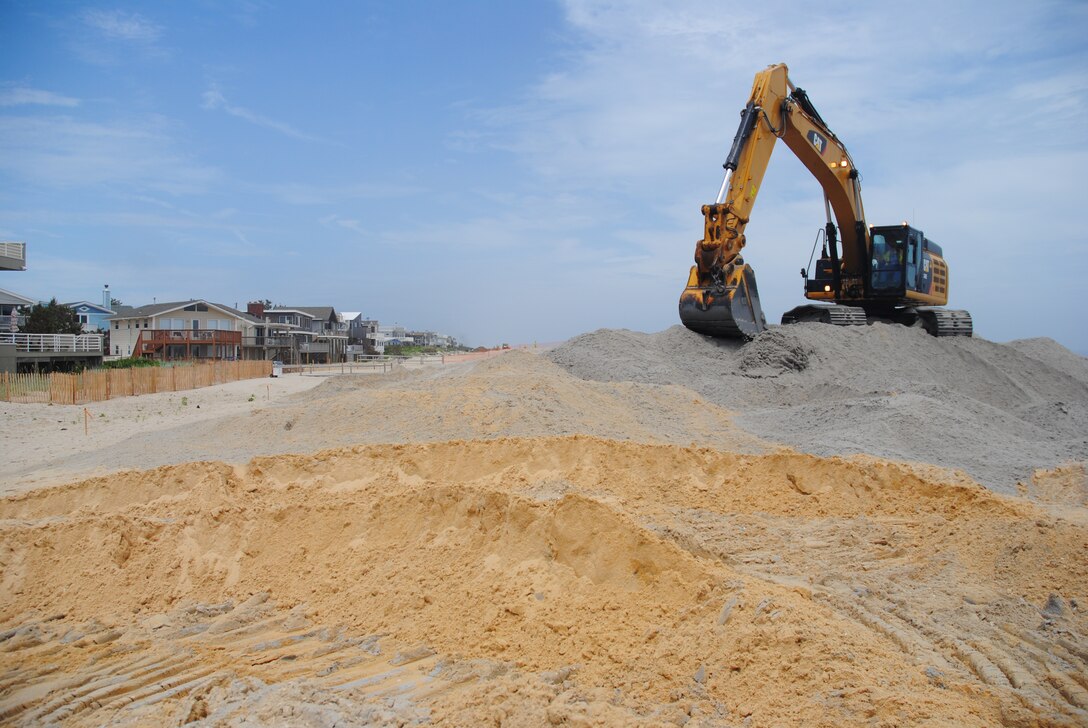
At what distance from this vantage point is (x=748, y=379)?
14.9 meters

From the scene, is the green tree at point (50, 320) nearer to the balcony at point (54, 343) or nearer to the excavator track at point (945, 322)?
the balcony at point (54, 343)

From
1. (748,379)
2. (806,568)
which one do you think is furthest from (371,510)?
(748,379)

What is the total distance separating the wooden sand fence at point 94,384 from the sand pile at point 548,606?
12927 millimetres

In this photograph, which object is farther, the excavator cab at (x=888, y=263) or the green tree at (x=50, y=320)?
the green tree at (x=50, y=320)

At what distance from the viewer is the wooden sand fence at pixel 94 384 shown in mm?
18844

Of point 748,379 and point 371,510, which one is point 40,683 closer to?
point 371,510

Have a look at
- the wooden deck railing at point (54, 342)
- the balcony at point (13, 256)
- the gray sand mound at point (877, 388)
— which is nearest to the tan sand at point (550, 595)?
the gray sand mound at point (877, 388)

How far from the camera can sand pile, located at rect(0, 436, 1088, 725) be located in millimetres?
4055

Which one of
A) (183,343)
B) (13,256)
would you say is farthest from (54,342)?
(183,343)

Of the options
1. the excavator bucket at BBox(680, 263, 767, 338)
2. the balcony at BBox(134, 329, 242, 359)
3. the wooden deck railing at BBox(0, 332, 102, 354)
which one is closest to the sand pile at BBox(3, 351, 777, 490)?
the excavator bucket at BBox(680, 263, 767, 338)

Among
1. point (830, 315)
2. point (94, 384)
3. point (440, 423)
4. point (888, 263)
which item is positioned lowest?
point (440, 423)

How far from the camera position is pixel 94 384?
66.0 ft

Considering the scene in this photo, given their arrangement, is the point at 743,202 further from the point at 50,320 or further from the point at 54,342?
the point at 50,320

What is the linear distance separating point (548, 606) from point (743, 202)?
41.6 ft
